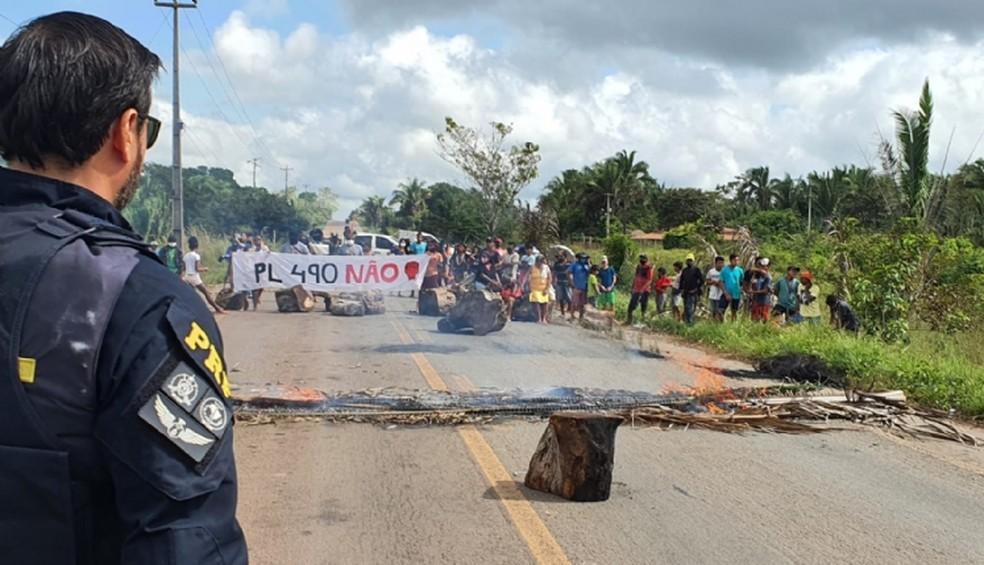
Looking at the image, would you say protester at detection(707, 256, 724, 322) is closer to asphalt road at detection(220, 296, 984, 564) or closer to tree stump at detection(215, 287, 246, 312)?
asphalt road at detection(220, 296, 984, 564)

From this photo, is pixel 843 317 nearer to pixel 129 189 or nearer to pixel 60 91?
pixel 129 189

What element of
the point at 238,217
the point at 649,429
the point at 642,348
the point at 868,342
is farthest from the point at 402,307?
the point at 238,217

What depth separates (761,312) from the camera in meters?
16.7

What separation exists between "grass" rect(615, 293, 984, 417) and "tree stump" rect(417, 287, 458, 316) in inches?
191

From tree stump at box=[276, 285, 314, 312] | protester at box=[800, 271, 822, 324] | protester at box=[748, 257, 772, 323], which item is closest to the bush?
protester at box=[748, 257, 772, 323]

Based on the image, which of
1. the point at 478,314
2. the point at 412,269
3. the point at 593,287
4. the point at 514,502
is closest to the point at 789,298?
the point at 593,287

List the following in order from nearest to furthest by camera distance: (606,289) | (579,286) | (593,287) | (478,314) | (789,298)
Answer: (478,314), (789,298), (579,286), (606,289), (593,287)

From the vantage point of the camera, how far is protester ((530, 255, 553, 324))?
58.9 ft

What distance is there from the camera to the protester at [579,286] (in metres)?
19.3

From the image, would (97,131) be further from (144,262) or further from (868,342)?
(868,342)

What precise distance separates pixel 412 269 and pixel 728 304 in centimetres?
662

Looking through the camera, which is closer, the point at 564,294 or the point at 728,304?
the point at 728,304

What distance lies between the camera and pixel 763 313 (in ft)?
54.8

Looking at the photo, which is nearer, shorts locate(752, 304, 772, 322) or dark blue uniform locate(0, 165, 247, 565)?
dark blue uniform locate(0, 165, 247, 565)
